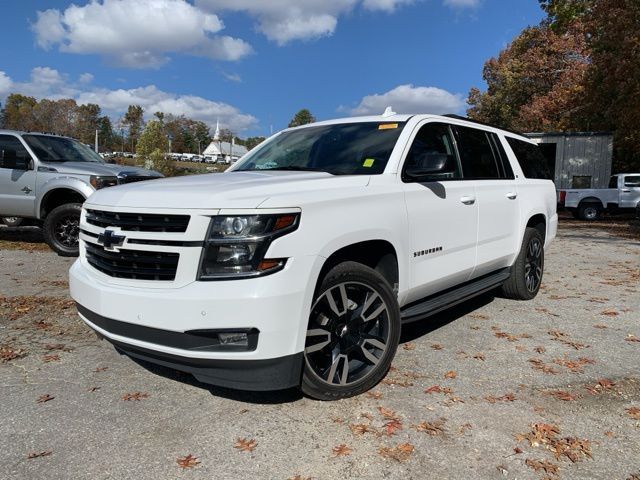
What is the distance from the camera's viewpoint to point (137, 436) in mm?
2955

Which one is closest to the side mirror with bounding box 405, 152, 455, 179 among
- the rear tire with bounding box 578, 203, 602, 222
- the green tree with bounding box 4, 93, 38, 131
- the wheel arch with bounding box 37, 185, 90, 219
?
the wheel arch with bounding box 37, 185, 90, 219

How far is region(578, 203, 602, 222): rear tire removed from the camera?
20.4m

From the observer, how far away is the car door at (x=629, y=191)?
2003 centimetres

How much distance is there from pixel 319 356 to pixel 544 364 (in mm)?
1978

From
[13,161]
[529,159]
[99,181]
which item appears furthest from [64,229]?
[529,159]

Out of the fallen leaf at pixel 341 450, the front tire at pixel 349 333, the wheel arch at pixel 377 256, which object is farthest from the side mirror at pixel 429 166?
the fallen leaf at pixel 341 450

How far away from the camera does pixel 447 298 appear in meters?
4.29

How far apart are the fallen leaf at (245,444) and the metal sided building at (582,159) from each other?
21.2 metres

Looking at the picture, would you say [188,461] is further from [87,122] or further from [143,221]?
[87,122]

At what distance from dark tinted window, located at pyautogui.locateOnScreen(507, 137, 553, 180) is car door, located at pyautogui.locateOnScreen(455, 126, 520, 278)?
1.38 feet

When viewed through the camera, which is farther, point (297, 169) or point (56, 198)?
point (56, 198)

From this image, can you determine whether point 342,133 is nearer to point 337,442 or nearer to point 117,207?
point 117,207

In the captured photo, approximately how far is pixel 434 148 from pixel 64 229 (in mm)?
6650

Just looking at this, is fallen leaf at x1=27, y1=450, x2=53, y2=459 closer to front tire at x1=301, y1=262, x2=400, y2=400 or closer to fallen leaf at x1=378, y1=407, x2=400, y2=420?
front tire at x1=301, y1=262, x2=400, y2=400
